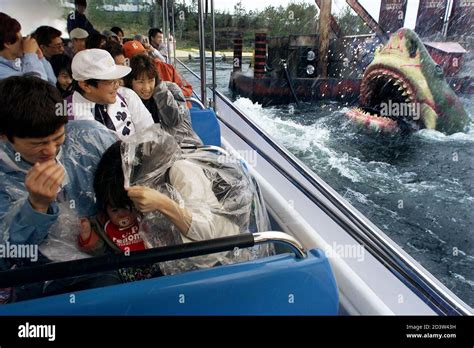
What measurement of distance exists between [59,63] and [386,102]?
7.35m

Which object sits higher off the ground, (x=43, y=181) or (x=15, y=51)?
(x=15, y=51)

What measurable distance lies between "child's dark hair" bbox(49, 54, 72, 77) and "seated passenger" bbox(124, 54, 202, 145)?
0.98ft

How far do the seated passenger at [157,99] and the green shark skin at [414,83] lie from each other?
536cm

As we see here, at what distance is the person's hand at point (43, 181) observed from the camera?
50 cm

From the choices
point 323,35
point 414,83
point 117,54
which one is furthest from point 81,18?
point 323,35

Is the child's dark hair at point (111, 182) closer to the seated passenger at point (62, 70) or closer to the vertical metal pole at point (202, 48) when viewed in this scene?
the seated passenger at point (62, 70)

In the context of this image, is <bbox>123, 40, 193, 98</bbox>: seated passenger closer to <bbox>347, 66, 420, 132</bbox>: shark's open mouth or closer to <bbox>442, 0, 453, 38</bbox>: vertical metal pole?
<bbox>347, 66, 420, 132</bbox>: shark's open mouth

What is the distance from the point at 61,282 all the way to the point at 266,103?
951 centimetres

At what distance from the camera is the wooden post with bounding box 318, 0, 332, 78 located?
367 inches

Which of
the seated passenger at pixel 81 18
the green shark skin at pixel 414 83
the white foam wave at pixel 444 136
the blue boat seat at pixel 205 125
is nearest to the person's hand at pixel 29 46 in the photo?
the blue boat seat at pixel 205 125

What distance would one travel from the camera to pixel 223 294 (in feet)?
1.99

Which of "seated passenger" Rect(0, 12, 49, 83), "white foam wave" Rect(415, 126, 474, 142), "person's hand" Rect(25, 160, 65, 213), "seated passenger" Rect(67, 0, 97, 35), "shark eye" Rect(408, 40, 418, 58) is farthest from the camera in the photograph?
"white foam wave" Rect(415, 126, 474, 142)

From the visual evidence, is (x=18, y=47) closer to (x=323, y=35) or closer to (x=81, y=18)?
(x=81, y=18)

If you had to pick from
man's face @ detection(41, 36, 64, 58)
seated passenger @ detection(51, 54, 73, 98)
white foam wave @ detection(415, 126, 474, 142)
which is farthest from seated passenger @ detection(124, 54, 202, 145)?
white foam wave @ detection(415, 126, 474, 142)
